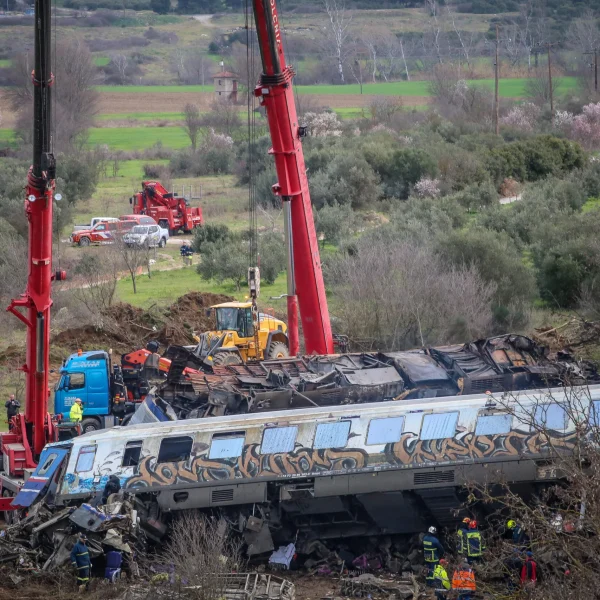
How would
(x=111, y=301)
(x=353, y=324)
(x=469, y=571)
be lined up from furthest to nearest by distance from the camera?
(x=111, y=301)
(x=353, y=324)
(x=469, y=571)

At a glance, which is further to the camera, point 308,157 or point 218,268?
point 308,157

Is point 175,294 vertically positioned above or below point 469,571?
below

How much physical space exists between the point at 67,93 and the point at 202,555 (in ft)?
262

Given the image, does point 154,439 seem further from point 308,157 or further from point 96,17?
point 96,17

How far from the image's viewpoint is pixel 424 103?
103 meters

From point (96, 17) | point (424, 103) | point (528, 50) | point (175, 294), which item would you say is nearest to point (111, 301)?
point (175, 294)

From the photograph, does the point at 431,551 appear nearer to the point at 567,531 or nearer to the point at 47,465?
the point at 567,531

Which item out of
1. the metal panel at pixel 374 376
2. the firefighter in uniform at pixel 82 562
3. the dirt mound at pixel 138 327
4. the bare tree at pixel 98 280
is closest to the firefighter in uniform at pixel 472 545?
the firefighter in uniform at pixel 82 562

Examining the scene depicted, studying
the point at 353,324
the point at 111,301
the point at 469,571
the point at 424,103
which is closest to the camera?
the point at 469,571

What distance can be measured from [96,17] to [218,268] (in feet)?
394

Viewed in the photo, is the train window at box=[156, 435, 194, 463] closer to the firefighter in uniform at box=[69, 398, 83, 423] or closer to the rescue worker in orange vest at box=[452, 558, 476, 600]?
the rescue worker in orange vest at box=[452, 558, 476, 600]

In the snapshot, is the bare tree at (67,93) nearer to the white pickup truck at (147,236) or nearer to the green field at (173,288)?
the white pickup truck at (147,236)

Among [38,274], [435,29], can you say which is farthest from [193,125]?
[38,274]

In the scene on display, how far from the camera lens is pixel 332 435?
1809cm
